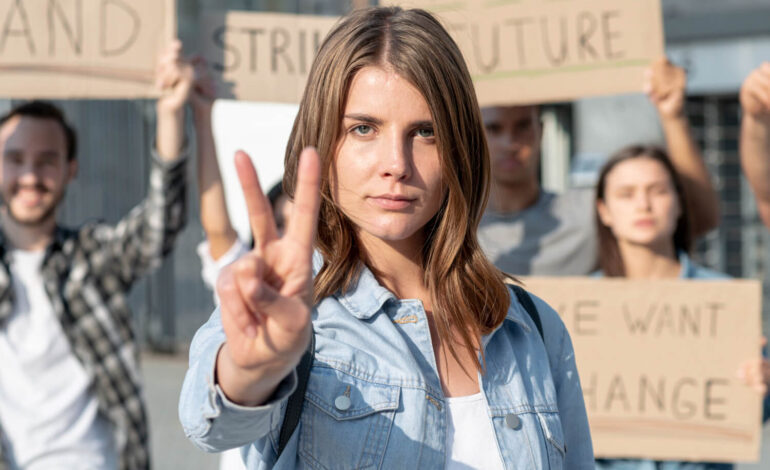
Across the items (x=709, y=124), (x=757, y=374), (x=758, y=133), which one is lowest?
(x=757, y=374)

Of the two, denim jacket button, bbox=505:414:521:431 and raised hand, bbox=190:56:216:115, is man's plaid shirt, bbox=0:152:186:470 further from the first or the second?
denim jacket button, bbox=505:414:521:431

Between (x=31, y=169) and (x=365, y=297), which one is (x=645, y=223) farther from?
(x=31, y=169)

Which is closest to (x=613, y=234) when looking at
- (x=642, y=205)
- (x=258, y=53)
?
(x=642, y=205)

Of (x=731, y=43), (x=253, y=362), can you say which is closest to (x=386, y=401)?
(x=253, y=362)

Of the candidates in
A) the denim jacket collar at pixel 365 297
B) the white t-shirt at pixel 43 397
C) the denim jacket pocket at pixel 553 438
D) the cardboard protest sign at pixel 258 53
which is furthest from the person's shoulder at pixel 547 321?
the white t-shirt at pixel 43 397

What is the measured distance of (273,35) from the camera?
308 cm

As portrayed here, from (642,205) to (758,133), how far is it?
1.41ft

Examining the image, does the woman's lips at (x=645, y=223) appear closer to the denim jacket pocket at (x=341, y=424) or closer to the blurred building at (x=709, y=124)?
the denim jacket pocket at (x=341, y=424)

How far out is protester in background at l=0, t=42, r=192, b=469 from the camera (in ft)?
10.0

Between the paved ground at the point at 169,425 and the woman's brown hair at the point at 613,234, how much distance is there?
3.40 m

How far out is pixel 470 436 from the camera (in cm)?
150

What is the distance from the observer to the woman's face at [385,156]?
148cm

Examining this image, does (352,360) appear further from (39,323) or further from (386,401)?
(39,323)

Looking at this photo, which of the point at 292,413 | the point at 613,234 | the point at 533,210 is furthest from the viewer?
the point at 533,210
